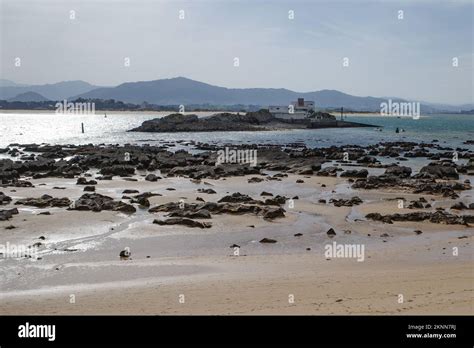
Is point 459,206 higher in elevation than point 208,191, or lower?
lower

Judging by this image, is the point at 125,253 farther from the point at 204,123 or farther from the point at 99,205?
the point at 204,123

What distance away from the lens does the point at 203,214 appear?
895 inches

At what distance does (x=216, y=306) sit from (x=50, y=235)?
411 inches

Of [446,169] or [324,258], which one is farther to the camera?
[446,169]

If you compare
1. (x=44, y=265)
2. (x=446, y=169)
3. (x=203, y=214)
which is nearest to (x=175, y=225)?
(x=203, y=214)

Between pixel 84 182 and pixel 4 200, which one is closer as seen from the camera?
pixel 4 200

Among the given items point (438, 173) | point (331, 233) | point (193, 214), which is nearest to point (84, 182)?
point (193, 214)

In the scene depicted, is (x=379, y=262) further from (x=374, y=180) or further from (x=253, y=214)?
(x=374, y=180)

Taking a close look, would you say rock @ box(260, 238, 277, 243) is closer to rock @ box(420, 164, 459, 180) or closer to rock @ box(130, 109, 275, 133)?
rock @ box(420, 164, 459, 180)

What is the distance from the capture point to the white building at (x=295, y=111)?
135500 millimetres

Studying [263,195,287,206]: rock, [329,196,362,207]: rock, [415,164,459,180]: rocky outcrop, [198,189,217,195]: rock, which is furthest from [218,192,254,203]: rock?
[415,164,459,180]: rocky outcrop

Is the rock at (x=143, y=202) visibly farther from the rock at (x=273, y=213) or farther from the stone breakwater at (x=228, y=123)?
the stone breakwater at (x=228, y=123)

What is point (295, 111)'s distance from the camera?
143 m

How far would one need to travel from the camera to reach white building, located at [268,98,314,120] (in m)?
136
